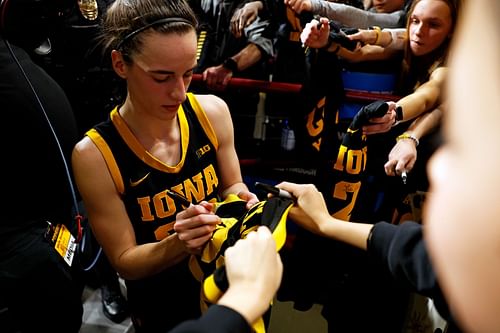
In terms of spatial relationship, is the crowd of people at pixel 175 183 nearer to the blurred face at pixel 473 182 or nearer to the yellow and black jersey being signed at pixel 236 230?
the yellow and black jersey being signed at pixel 236 230

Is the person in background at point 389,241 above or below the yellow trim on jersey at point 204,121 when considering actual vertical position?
below

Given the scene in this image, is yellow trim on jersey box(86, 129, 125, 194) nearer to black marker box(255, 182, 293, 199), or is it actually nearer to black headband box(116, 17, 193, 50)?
black headband box(116, 17, 193, 50)

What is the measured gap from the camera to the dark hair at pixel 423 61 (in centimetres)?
143

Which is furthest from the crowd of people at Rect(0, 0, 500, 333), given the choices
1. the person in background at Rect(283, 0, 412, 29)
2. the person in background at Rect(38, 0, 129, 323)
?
the person in background at Rect(38, 0, 129, 323)

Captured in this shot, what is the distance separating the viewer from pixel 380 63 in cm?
167

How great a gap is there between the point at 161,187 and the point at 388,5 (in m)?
1.33

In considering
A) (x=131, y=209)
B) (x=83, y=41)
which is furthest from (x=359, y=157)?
(x=83, y=41)

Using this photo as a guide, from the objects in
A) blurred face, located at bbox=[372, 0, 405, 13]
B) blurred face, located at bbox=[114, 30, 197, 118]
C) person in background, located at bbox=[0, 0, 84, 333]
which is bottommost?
person in background, located at bbox=[0, 0, 84, 333]

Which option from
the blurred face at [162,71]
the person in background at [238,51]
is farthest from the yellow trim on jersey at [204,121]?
the person in background at [238,51]

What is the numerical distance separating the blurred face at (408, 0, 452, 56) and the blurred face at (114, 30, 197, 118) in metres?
0.84

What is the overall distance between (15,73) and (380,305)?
4.12 feet

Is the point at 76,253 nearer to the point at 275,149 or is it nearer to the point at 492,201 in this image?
the point at 275,149

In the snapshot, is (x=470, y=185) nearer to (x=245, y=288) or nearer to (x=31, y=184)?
(x=245, y=288)

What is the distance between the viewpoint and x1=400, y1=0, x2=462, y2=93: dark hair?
4.68 ft
